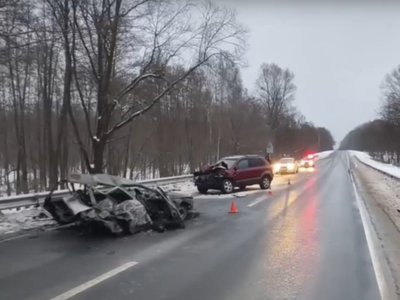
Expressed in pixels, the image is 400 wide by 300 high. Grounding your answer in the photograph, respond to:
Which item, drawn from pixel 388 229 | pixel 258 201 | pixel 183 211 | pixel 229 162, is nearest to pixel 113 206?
pixel 183 211

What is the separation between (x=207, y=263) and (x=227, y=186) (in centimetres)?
1618

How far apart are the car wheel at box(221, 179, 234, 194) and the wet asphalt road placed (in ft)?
34.2

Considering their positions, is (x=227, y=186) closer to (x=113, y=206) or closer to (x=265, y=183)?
(x=265, y=183)

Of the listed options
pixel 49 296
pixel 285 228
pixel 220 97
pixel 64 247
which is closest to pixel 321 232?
pixel 285 228

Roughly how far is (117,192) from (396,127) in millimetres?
75338

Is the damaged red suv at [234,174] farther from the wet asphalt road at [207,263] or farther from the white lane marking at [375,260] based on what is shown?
the wet asphalt road at [207,263]

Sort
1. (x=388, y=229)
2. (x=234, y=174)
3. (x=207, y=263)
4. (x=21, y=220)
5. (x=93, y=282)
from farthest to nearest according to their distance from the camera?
(x=234, y=174)
(x=21, y=220)
(x=388, y=229)
(x=207, y=263)
(x=93, y=282)

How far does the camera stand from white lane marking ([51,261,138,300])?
6.38 meters

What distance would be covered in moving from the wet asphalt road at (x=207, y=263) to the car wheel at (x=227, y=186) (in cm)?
1042

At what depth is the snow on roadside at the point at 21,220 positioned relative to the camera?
12.1 meters

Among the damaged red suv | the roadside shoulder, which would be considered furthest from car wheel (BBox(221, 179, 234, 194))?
the roadside shoulder

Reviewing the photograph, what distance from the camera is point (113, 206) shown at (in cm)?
1163

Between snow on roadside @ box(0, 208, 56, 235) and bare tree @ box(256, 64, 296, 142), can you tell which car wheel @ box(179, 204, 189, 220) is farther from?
bare tree @ box(256, 64, 296, 142)

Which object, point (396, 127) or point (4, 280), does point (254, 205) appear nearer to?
point (4, 280)
